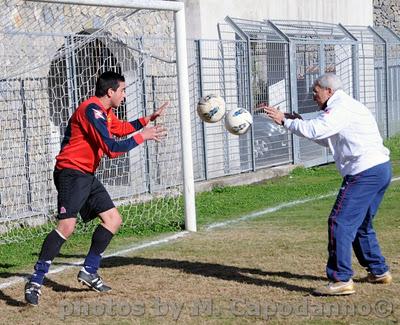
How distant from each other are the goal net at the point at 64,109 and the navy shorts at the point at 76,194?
318 cm

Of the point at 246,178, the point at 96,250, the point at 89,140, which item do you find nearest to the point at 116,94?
the point at 89,140

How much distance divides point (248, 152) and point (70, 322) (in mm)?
10513

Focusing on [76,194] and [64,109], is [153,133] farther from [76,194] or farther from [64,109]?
[64,109]

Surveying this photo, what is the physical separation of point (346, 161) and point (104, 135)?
2.18m

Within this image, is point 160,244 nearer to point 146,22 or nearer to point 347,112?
point 347,112

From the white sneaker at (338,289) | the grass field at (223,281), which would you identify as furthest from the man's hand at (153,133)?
the white sneaker at (338,289)

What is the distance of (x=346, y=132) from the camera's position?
26.1 ft

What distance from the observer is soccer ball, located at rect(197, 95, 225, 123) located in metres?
10.1

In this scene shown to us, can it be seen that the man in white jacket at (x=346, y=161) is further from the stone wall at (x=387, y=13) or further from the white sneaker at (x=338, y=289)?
the stone wall at (x=387, y=13)

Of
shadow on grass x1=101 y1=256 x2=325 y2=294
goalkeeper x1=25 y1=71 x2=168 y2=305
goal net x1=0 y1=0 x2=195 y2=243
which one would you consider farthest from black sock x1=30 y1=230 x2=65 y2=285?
goal net x1=0 y1=0 x2=195 y2=243

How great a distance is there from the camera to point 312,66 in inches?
795

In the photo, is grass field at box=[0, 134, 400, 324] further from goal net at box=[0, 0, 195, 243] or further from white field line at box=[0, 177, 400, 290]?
goal net at box=[0, 0, 195, 243]

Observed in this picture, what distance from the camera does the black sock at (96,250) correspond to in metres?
8.41

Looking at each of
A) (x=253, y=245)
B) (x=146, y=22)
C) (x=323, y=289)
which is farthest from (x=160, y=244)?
(x=146, y=22)
